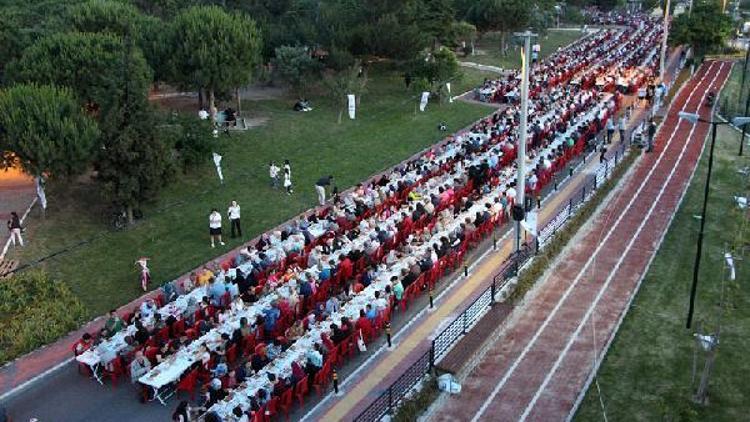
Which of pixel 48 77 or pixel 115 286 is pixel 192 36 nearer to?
pixel 48 77

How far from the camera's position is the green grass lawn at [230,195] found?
960 inches

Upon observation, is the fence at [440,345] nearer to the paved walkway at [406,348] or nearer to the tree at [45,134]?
the paved walkway at [406,348]

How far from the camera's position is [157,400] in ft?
56.9

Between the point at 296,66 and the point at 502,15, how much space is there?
28245mm

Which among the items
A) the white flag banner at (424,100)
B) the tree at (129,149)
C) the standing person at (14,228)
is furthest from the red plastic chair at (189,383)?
the white flag banner at (424,100)

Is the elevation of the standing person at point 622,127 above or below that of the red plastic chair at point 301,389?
above

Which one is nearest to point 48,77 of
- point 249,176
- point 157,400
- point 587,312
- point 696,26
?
point 249,176

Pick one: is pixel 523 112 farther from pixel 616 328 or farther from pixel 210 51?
pixel 210 51

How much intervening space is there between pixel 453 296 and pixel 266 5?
4439 cm

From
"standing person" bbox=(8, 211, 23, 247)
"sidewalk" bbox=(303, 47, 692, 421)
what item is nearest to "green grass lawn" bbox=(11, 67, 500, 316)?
"standing person" bbox=(8, 211, 23, 247)

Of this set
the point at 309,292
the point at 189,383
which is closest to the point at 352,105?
the point at 309,292

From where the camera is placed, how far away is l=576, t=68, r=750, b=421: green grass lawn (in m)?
16.9

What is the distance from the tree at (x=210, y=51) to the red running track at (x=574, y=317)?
20.8 meters

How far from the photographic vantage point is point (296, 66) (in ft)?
155
